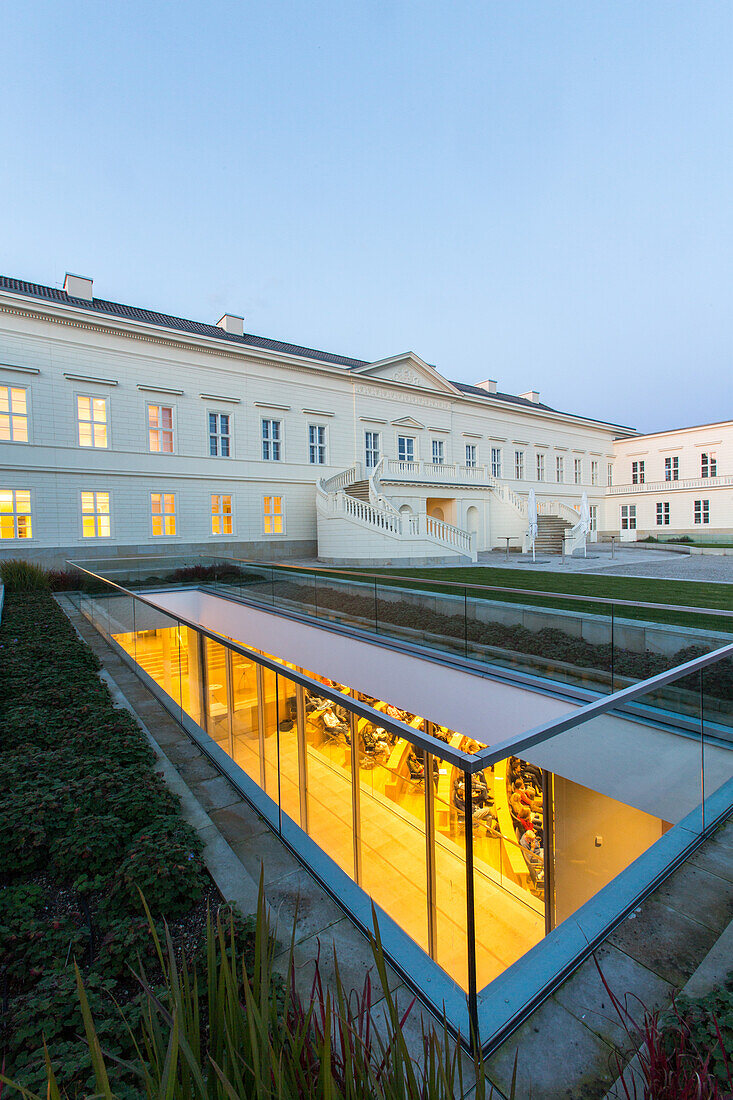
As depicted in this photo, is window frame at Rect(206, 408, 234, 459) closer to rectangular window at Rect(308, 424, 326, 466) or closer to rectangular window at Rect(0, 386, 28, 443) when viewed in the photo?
rectangular window at Rect(308, 424, 326, 466)

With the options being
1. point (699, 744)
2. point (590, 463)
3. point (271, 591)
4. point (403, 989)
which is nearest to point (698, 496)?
point (590, 463)

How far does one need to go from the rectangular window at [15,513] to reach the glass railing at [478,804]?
1878 cm

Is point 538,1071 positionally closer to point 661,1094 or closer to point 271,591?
point 661,1094

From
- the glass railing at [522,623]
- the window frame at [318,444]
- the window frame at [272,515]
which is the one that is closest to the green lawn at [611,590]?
the glass railing at [522,623]

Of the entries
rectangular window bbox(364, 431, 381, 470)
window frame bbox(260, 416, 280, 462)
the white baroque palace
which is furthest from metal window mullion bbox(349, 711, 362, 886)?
rectangular window bbox(364, 431, 381, 470)

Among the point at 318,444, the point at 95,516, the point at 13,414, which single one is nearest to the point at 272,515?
the point at 318,444

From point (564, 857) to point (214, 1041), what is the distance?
99.6 inches

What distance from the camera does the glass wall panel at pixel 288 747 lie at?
344cm

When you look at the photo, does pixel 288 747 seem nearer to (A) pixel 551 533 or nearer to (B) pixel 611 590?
(B) pixel 611 590

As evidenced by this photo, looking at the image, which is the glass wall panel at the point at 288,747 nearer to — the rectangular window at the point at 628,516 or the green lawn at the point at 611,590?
the green lawn at the point at 611,590

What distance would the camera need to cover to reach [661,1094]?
1566 mm

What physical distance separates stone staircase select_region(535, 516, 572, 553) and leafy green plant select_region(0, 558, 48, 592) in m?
23.6

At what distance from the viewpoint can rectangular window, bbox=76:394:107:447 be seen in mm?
20750

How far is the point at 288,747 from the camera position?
3.54m
